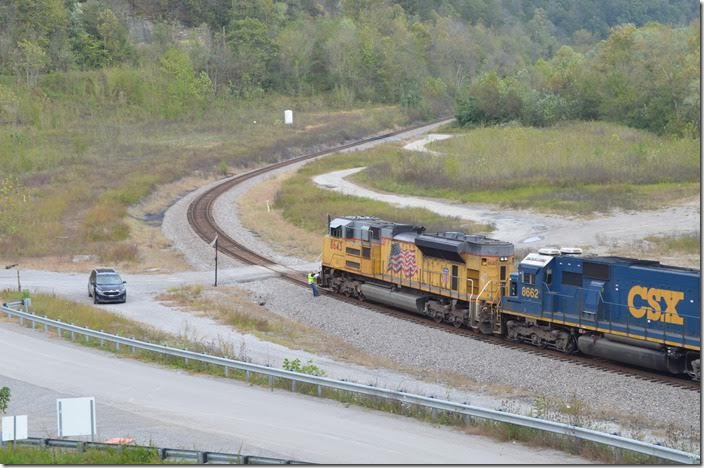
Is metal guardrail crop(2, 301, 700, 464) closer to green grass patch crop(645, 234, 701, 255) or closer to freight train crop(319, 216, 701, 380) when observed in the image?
freight train crop(319, 216, 701, 380)

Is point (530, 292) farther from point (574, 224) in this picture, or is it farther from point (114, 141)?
point (114, 141)

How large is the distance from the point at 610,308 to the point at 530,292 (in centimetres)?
287

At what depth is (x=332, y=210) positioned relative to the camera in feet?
186

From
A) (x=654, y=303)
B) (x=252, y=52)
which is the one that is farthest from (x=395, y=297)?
(x=252, y=52)

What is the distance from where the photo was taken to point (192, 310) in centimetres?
3656

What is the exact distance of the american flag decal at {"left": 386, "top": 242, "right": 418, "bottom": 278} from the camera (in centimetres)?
3488

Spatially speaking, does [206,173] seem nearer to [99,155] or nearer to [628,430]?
[99,155]

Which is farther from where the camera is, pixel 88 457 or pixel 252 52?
pixel 252 52

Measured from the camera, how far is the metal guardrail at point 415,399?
17.2 meters

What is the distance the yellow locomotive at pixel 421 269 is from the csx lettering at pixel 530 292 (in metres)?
1.34

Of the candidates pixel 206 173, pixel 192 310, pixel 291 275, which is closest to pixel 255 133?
pixel 206 173

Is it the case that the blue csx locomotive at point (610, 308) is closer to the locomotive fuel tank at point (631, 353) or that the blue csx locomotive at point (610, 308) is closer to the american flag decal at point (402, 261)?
the locomotive fuel tank at point (631, 353)

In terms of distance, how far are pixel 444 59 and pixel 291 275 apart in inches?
3768

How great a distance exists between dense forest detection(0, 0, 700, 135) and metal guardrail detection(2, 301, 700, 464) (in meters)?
57.2
